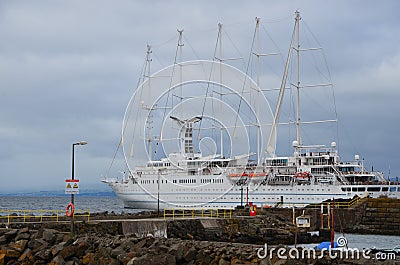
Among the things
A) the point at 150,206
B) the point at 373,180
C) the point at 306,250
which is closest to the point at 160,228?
the point at 306,250

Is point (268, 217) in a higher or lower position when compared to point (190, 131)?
lower

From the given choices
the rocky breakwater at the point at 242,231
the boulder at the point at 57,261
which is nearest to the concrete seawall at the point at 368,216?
the rocky breakwater at the point at 242,231

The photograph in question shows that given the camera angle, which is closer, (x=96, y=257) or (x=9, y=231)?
(x=96, y=257)

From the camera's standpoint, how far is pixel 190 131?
80812 millimetres

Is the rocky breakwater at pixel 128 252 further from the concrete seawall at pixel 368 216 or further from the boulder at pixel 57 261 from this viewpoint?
the concrete seawall at pixel 368 216

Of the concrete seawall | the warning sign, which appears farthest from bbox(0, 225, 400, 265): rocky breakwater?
the concrete seawall

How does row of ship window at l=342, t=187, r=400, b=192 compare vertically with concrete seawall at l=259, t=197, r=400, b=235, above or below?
above

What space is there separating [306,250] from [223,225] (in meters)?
17.1

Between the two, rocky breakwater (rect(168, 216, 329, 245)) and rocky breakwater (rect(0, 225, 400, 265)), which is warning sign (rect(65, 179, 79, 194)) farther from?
rocky breakwater (rect(168, 216, 329, 245))

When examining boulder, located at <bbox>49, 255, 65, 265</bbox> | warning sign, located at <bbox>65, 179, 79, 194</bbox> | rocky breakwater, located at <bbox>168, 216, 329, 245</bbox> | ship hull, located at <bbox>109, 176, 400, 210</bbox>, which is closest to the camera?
boulder, located at <bbox>49, 255, 65, 265</bbox>

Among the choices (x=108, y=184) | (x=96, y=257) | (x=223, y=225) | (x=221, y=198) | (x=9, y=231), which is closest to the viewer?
(x=96, y=257)

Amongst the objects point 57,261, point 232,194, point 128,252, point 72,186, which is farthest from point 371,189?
point 57,261

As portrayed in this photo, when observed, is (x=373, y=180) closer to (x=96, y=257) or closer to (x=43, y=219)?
(x=43, y=219)

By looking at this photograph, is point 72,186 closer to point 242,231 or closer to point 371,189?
point 242,231
